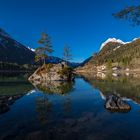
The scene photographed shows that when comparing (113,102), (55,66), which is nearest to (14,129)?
(113,102)

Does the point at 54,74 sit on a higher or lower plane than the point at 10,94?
higher

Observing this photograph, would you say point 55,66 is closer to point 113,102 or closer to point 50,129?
point 113,102

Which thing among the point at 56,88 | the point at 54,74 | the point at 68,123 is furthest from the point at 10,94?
the point at 54,74

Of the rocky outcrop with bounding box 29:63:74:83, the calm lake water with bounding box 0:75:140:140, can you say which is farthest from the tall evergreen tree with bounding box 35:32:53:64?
the calm lake water with bounding box 0:75:140:140

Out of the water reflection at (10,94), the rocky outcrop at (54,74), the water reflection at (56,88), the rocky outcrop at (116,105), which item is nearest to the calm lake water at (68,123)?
the rocky outcrop at (116,105)

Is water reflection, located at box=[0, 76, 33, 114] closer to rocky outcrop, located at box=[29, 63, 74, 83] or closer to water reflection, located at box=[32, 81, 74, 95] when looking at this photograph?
water reflection, located at box=[32, 81, 74, 95]

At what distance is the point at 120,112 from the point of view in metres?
26.0

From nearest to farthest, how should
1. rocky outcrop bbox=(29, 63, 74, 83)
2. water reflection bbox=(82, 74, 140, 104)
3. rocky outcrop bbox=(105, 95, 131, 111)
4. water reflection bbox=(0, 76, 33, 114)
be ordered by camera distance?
rocky outcrop bbox=(105, 95, 131, 111) < water reflection bbox=(0, 76, 33, 114) < water reflection bbox=(82, 74, 140, 104) < rocky outcrop bbox=(29, 63, 74, 83)

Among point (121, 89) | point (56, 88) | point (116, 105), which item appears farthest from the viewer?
point (56, 88)

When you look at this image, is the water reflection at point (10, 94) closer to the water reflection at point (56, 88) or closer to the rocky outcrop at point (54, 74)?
the water reflection at point (56, 88)

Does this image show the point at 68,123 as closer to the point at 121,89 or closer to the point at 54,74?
the point at 121,89

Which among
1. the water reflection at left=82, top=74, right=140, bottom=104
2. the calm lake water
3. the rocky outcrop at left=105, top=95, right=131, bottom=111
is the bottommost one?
the calm lake water

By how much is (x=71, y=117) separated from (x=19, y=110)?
279 inches

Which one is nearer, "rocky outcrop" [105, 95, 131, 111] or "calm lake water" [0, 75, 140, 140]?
"calm lake water" [0, 75, 140, 140]
